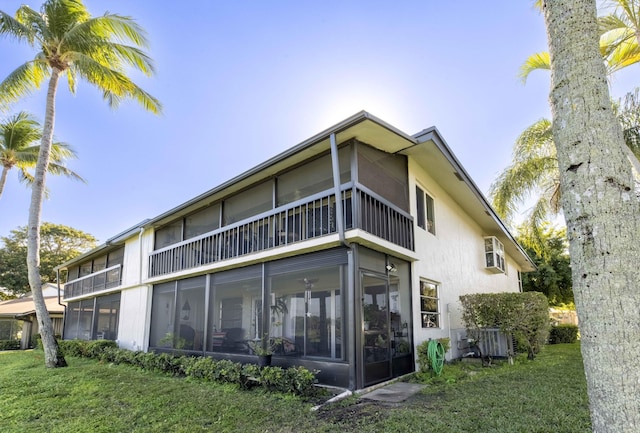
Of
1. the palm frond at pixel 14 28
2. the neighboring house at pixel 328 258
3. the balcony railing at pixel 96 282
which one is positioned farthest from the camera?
the balcony railing at pixel 96 282

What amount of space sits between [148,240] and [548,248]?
19842mm

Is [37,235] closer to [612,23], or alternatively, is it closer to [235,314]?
[235,314]

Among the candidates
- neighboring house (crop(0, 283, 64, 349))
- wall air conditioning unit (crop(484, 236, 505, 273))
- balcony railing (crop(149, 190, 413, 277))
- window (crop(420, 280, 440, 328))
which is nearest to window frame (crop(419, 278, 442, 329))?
window (crop(420, 280, 440, 328))

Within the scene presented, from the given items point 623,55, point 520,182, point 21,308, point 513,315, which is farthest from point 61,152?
point 623,55

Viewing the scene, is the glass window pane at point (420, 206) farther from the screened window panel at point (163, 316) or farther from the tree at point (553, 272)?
the tree at point (553, 272)

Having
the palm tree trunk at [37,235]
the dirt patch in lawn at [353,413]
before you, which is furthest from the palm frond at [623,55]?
the palm tree trunk at [37,235]

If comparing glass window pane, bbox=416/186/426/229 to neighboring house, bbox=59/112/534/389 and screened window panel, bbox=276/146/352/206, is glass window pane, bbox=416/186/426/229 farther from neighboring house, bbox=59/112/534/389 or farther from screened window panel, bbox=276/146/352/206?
screened window panel, bbox=276/146/352/206

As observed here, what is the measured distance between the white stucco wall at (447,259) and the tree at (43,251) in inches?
1154

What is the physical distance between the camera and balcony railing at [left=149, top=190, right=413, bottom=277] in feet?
23.9

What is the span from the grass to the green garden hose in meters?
0.37

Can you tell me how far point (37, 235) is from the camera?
12.5m

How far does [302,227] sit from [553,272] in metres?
18.9

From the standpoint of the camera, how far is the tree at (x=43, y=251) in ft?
99.5

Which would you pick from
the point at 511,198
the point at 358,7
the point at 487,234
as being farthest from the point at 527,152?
the point at 358,7
